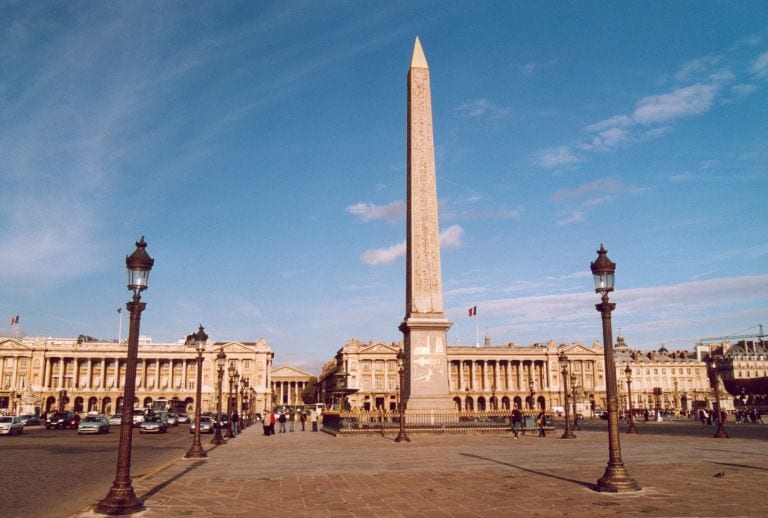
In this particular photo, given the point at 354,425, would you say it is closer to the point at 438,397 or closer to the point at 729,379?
the point at 438,397

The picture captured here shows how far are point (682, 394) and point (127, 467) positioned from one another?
143 meters

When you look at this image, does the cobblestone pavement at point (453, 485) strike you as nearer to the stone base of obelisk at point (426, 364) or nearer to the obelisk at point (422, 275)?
the stone base of obelisk at point (426, 364)

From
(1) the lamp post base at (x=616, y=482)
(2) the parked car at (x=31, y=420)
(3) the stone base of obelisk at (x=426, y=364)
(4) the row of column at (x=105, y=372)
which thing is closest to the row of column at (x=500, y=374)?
Result: (4) the row of column at (x=105, y=372)

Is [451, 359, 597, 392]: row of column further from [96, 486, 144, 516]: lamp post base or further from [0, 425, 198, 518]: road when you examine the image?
[96, 486, 144, 516]: lamp post base

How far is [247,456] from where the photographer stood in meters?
22.6

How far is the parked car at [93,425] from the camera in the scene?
44.9 metres

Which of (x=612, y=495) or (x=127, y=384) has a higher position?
(x=127, y=384)

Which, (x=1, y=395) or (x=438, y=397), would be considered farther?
(x=1, y=395)

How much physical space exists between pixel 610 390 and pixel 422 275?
2021 cm

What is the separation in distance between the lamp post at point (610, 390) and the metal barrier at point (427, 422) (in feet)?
62.9

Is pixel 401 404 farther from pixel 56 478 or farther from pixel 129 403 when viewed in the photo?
pixel 129 403

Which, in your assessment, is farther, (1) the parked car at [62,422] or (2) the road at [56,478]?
(1) the parked car at [62,422]

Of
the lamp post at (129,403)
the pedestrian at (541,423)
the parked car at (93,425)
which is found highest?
the lamp post at (129,403)

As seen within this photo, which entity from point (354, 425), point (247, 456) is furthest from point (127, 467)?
point (354, 425)
